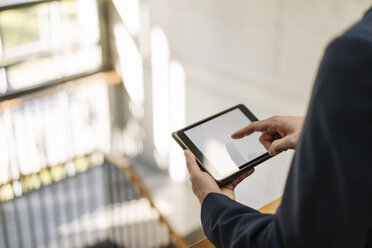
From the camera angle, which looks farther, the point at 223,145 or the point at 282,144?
the point at 223,145

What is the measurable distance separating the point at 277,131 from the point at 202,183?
0.87 ft

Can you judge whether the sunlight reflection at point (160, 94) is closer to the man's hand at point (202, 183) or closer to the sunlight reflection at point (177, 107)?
the sunlight reflection at point (177, 107)

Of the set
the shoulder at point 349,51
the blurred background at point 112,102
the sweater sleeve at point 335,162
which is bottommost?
the blurred background at point 112,102

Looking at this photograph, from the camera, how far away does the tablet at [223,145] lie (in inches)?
38.6

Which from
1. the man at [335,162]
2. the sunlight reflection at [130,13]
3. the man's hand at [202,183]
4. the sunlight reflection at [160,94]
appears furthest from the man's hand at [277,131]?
the sunlight reflection at [130,13]

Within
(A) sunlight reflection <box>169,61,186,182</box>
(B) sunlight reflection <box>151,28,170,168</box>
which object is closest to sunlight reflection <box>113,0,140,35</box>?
(B) sunlight reflection <box>151,28,170,168</box>

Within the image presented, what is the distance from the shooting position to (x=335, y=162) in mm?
554

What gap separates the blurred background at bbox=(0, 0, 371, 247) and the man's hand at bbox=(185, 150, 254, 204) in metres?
2.63

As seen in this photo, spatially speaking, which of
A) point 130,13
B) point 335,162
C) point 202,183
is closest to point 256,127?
point 202,183

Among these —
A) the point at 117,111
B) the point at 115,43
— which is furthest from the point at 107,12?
Answer: the point at 117,111

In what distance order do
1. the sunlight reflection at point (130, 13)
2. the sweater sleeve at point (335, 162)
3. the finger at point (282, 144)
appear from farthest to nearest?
1. the sunlight reflection at point (130, 13)
2. the finger at point (282, 144)
3. the sweater sleeve at point (335, 162)

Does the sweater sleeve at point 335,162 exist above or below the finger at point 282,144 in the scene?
above

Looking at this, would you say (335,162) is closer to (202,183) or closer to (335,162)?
(335,162)

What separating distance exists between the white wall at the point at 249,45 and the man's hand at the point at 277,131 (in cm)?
153
